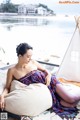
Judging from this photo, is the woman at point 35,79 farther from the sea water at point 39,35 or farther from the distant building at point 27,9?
the distant building at point 27,9

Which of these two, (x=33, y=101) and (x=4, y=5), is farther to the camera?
(x=4, y=5)

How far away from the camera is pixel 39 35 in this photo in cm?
266

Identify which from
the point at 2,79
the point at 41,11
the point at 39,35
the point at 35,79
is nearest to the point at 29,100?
the point at 35,79

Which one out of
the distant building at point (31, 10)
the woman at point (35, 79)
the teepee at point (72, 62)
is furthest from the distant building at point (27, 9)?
the woman at point (35, 79)

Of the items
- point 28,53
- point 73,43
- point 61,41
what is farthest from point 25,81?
point 61,41

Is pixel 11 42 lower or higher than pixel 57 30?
lower

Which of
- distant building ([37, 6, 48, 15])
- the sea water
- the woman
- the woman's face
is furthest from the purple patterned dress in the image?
distant building ([37, 6, 48, 15])

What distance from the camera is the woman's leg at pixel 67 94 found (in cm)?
178

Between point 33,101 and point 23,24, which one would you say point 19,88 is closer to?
point 33,101

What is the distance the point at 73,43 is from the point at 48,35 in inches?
18.1

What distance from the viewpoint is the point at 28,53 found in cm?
178

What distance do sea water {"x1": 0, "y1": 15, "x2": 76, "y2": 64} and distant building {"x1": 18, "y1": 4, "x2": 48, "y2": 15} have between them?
0.18 ft

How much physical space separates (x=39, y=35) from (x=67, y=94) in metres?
1.09

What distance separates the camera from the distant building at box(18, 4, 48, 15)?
8.50 ft
